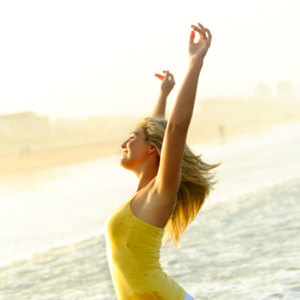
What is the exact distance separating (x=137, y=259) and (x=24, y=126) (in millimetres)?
72279

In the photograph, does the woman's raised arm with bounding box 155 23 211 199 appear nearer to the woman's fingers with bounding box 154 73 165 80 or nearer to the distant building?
the woman's fingers with bounding box 154 73 165 80

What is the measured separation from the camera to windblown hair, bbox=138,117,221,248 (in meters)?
3.08

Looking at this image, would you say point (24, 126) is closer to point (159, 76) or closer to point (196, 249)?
point (196, 249)

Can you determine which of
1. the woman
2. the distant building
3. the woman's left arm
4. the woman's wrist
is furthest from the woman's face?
the distant building

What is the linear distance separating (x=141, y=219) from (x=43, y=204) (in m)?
13.8

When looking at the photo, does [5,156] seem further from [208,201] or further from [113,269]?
[113,269]

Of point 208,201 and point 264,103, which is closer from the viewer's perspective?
point 208,201

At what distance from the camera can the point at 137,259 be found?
2.88 metres

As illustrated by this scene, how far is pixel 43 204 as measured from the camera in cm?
1634

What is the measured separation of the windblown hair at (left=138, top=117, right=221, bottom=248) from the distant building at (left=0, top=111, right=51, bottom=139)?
66.0 metres

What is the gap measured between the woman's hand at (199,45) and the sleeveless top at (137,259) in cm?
78

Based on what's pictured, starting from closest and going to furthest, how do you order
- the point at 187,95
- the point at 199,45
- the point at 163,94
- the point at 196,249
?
1. the point at 187,95
2. the point at 199,45
3. the point at 163,94
4. the point at 196,249

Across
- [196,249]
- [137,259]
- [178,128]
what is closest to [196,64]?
[178,128]

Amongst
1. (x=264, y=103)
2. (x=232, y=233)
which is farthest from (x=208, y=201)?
(x=264, y=103)
